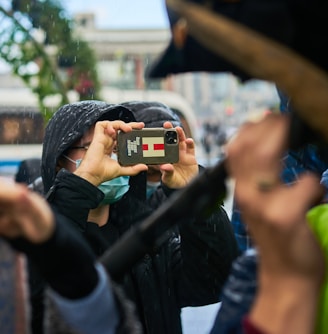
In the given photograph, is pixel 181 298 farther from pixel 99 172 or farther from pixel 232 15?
pixel 232 15

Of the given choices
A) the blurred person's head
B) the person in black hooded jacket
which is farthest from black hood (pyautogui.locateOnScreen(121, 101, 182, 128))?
the blurred person's head

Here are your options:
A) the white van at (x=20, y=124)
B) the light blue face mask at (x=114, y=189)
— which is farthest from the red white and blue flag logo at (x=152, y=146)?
the white van at (x=20, y=124)

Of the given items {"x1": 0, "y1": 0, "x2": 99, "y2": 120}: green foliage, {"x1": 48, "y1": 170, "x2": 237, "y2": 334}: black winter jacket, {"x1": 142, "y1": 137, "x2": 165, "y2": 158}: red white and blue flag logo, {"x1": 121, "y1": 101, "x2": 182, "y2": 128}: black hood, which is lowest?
{"x1": 0, "y1": 0, "x2": 99, "y2": 120}: green foliage

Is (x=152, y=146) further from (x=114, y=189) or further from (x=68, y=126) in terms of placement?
(x=68, y=126)

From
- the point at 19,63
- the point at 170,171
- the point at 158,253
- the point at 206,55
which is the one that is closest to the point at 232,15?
the point at 206,55

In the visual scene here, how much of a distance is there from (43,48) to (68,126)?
6510 millimetres

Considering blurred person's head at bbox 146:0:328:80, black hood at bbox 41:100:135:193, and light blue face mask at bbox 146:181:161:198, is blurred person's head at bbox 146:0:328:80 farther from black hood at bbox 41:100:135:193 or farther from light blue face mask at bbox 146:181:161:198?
light blue face mask at bbox 146:181:161:198

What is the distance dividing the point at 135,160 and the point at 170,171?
0.17 m

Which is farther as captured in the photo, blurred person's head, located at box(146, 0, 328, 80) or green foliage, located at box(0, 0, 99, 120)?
green foliage, located at box(0, 0, 99, 120)

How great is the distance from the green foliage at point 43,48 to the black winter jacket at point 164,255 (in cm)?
521

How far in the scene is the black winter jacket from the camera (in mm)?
2078

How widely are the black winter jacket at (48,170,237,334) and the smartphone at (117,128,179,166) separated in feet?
0.68

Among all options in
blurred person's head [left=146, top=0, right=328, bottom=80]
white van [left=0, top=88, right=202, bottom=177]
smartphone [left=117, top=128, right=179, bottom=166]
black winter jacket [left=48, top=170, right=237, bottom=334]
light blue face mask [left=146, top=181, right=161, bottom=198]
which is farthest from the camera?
white van [left=0, top=88, right=202, bottom=177]

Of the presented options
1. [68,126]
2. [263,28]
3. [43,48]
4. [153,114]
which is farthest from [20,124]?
[263,28]
